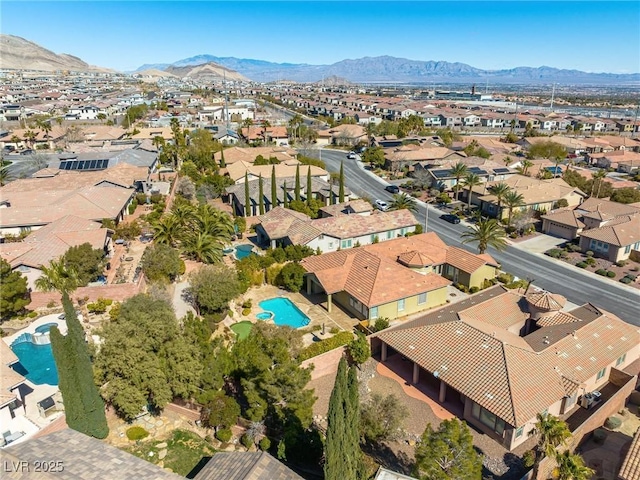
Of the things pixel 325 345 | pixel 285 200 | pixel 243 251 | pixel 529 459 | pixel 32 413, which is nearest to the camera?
pixel 529 459

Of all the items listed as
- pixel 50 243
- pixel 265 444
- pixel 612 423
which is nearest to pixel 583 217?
pixel 612 423

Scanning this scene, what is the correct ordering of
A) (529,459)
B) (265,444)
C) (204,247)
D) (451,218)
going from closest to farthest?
1. (529,459)
2. (265,444)
3. (204,247)
4. (451,218)

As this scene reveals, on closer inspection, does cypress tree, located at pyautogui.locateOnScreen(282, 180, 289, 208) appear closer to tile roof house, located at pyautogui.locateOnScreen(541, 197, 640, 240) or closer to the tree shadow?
tile roof house, located at pyautogui.locateOnScreen(541, 197, 640, 240)

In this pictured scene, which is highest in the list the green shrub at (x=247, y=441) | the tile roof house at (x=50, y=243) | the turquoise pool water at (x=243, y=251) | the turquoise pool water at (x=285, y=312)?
the tile roof house at (x=50, y=243)

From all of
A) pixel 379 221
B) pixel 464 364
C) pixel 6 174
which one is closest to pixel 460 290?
pixel 379 221

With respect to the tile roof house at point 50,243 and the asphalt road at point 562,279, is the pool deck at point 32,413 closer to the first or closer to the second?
the tile roof house at point 50,243

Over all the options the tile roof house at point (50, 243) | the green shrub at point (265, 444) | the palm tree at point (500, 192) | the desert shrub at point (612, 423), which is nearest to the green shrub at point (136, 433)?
the green shrub at point (265, 444)

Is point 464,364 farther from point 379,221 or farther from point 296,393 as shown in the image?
point 379,221

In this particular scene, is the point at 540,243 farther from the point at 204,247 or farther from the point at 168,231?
the point at 168,231
